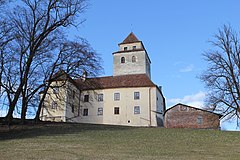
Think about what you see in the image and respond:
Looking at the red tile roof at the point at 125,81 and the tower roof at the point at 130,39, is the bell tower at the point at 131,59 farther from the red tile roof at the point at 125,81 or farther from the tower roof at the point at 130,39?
the red tile roof at the point at 125,81

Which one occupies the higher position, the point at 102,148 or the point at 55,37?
the point at 55,37

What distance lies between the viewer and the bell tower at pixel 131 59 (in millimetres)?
56656

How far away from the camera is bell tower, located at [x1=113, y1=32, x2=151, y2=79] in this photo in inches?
2231

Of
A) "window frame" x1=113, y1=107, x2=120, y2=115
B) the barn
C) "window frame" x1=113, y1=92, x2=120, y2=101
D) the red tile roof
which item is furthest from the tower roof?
the barn

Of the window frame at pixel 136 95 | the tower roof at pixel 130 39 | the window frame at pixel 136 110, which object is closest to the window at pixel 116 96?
the window frame at pixel 136 95

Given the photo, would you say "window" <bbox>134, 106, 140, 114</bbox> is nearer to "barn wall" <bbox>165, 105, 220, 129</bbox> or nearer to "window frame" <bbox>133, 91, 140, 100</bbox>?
"window frame" <bbox>133, 91, 140, 100</bbox>

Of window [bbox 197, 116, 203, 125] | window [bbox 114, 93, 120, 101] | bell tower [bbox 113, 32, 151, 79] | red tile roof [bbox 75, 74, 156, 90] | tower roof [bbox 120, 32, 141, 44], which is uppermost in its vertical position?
tower roof [bbox 120, 32, 141, 44]

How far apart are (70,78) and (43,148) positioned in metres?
15.5

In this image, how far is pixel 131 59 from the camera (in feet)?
189

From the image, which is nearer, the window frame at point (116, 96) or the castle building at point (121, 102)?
the castle building at point (121, 102)

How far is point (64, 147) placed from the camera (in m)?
16.0

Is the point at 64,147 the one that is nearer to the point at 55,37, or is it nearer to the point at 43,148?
the point at 43,148

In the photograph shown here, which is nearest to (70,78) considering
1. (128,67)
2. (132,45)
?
(128,67)

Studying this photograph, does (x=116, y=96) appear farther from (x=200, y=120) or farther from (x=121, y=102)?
(x=200, y=120)
